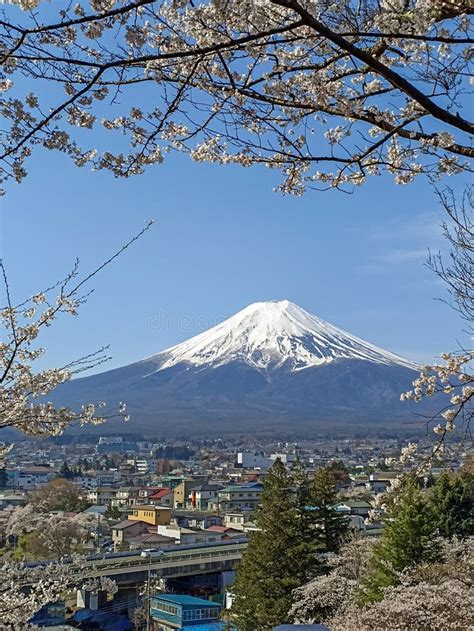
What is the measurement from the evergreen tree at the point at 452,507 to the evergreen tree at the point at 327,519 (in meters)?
1.84

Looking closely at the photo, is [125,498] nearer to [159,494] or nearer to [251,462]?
[159,494]

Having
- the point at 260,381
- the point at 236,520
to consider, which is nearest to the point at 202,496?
the point at 236,520

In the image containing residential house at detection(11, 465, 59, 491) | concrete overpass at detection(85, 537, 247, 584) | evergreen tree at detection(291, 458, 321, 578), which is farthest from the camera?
residential house at detection(11, 465, 59, 491)

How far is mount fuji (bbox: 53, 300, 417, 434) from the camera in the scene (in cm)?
8831

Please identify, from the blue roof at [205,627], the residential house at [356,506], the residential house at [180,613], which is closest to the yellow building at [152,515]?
the residential house at [356,506]

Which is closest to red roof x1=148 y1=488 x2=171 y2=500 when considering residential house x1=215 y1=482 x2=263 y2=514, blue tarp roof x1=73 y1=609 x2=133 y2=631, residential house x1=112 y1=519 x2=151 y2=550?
residential house x1=215 y1=482 x2=263 y2=514

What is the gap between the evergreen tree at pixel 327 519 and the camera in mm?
11383

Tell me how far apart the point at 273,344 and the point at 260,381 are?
12.8m

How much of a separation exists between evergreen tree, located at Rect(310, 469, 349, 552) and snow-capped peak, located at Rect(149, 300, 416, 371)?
94351 mm

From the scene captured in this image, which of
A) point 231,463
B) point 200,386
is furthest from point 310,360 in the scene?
point 231,463

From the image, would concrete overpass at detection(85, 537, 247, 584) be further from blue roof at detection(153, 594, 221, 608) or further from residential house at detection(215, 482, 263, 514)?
residential house at detection(215, 482, 263, 514)

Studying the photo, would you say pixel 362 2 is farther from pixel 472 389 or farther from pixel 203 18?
pixel 472 389

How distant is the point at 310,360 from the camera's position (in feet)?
366

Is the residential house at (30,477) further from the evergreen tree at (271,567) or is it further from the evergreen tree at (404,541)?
the evergreen tree at (404,541)
